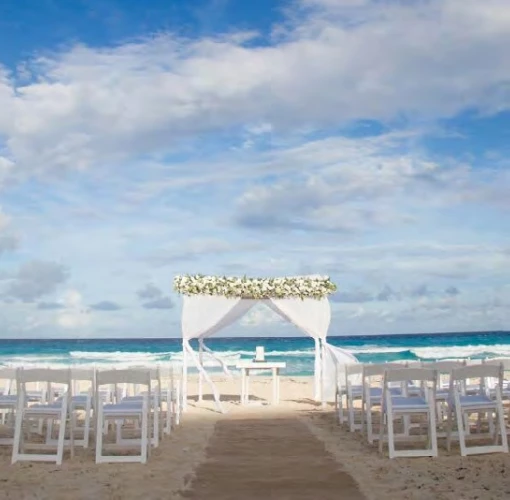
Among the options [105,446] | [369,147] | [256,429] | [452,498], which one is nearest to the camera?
[452,498]

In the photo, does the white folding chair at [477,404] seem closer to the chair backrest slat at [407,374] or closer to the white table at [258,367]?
the chair backrest slat at [407,374]

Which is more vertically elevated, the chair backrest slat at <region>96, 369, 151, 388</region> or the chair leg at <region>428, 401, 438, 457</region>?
the chair backrest slat at <region>96, 369, 151, 388</region>

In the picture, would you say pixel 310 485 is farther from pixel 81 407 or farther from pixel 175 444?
pixel 81 407

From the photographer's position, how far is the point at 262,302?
13.5 m

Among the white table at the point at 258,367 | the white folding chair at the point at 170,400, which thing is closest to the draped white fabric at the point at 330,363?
the white table at the point at 258,367

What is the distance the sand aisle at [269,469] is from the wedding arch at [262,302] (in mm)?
3360

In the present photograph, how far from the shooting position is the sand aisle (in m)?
5.40

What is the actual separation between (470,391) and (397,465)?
4.52 meters

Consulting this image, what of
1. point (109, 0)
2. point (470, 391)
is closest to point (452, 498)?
point (470, 391)

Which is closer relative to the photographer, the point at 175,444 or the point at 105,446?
the point at 105,446

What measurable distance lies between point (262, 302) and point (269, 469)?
Result: 710cm

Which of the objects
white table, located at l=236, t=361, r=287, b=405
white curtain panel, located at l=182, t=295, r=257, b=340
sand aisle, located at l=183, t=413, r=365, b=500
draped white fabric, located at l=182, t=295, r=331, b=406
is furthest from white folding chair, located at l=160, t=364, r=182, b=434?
white table, located at l=236, t=361, r=287, b=405

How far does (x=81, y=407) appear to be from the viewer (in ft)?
27.6

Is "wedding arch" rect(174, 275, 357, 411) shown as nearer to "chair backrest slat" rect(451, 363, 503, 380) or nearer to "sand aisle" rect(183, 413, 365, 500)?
"sand aisle" rect(183, 413, 365, 500)
